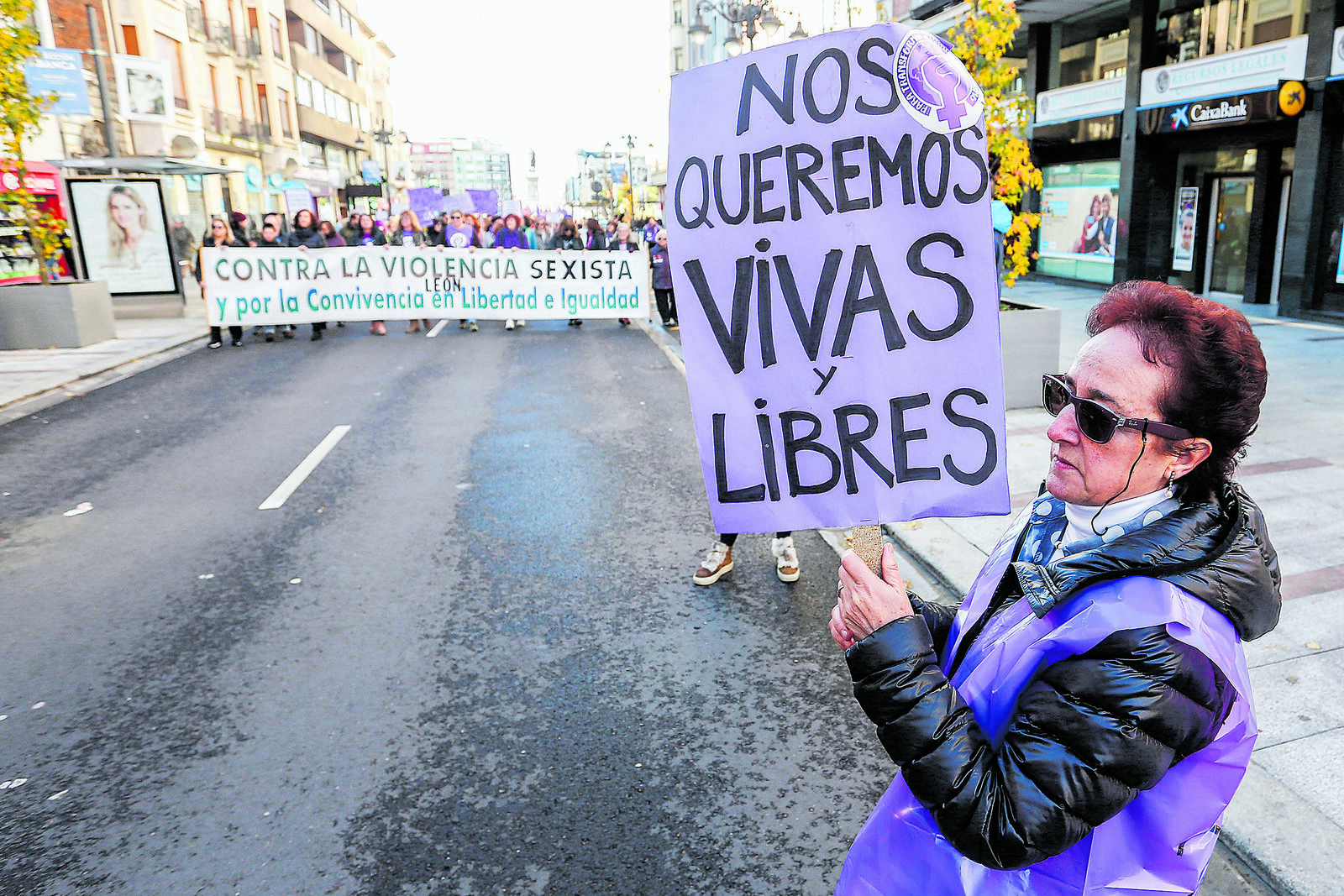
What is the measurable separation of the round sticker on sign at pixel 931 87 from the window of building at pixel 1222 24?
16038 millimetres

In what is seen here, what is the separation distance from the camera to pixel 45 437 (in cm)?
921

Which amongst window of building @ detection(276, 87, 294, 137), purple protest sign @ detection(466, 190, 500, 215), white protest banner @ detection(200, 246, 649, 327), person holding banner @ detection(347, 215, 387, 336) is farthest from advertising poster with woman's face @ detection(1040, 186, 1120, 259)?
window of building @ detection(276, 87, 294, 137)

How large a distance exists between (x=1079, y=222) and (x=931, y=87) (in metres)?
21.1

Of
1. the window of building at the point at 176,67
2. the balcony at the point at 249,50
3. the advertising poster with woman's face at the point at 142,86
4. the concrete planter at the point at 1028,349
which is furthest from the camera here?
the balcony at the point at 249,50

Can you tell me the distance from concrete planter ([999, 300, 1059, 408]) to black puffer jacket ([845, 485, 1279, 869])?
25.7 feet

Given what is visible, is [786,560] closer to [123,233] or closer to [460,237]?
[460,237]

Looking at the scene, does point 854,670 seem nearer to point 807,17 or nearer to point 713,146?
point 713,146

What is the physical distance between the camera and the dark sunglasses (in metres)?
1.50

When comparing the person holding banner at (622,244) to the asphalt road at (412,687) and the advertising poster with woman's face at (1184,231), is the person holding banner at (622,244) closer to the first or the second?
the asphalt road at (412,687)

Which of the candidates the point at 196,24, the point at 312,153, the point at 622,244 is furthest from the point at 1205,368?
the point at 312,153

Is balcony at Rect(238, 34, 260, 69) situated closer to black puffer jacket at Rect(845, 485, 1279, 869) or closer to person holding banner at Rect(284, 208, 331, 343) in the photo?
person holding banner at Rect(284, 208, 331, 343)

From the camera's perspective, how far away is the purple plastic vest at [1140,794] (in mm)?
1340

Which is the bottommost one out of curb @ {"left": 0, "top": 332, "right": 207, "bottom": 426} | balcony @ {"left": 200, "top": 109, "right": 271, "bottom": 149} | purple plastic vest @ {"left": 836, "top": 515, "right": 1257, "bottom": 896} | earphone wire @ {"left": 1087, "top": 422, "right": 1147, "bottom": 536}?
curb @ {"left": 0, "top": 332, "right": 207, "bottom": 426}

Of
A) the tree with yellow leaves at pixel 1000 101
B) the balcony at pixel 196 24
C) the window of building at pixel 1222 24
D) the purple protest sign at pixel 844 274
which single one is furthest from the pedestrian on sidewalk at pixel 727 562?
the balcony at pixel 196 24
